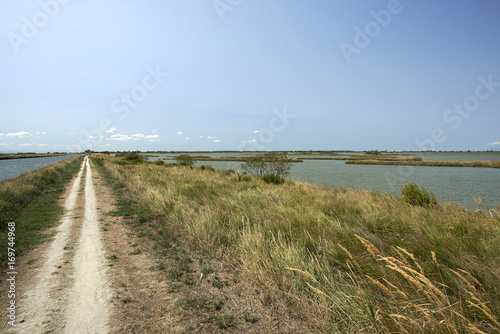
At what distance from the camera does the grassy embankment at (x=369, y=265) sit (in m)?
2.38

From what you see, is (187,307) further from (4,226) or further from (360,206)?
(4,226)

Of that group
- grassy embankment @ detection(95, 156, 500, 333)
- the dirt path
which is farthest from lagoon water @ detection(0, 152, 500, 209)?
the dirt path

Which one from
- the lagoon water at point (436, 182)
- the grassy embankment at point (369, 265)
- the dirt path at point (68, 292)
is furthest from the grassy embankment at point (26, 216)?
the lagoon water at point (436, 182)

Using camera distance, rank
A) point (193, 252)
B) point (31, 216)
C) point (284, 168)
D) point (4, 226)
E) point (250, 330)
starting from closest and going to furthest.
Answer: point (250, 330) → point (193, 252) → point (4, 226) → point (31, 216) → point (284, 168)

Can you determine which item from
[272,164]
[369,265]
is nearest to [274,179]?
[272,164]

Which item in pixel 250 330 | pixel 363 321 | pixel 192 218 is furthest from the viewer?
pixel 192 218

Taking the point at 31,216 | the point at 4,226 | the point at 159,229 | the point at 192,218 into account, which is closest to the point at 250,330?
the point at 192,218

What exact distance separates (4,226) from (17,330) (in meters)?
7.35

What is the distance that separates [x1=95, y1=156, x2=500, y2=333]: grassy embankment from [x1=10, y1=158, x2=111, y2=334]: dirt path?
83.0 inches

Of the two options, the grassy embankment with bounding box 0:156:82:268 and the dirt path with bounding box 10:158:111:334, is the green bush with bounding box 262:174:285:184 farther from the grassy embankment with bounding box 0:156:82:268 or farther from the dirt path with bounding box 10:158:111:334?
the dirt path with bounding box 10:158:111:334

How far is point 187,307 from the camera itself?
3615 millimetres

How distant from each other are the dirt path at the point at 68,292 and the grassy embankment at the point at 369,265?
2.11 m

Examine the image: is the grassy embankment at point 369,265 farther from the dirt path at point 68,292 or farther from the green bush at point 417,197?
the green bush at point 417,197

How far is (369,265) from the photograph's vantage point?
11.7 ft
